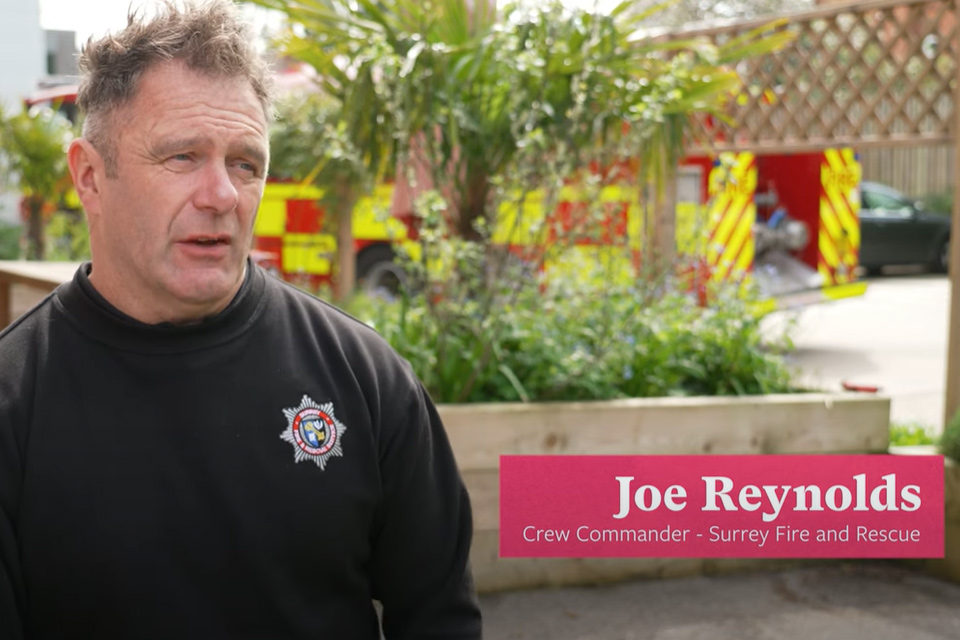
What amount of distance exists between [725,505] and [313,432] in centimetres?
78

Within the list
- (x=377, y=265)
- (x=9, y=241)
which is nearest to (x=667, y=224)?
(x=377, y=265)

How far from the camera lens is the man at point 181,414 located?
1684mm

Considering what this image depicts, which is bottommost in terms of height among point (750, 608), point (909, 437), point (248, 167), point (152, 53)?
point (750, 608)

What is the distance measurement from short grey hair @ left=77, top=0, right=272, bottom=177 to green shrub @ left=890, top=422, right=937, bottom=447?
3.94m

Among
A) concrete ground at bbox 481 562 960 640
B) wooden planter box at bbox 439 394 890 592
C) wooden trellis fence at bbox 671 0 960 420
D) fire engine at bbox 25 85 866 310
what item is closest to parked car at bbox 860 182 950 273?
fire engine at bbox 25 85 866 310

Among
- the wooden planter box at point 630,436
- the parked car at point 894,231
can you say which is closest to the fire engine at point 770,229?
the wooden planter box at point 630,436

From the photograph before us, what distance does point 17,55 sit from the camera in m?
14.5

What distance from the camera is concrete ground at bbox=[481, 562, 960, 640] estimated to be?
3588mm

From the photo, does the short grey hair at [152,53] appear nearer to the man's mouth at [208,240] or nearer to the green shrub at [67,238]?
the man's mouth at [208,240]

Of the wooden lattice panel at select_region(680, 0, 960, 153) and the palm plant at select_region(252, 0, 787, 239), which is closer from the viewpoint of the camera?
the palm plant at select_region(252, 0, 787, 239)

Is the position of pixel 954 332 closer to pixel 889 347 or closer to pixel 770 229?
pixel 770 229

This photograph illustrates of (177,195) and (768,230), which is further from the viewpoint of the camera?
(768,230)

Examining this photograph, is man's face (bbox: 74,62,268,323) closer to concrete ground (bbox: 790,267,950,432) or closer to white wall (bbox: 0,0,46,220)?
concrete ground (bbox: 790,267,950,432)

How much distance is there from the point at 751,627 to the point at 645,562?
20.7 inches
